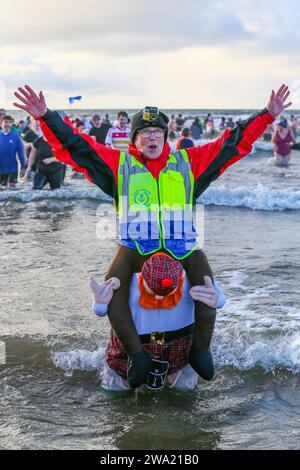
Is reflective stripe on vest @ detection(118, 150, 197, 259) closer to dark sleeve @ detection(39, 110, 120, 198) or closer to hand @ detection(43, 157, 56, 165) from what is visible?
dark sleeve @ detection(39, 110, 120, 198)

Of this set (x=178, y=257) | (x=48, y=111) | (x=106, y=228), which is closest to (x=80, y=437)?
(x=178, y=257)

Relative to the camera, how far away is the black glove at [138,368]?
4.29 m

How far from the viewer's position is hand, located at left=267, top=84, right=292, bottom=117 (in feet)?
15.1

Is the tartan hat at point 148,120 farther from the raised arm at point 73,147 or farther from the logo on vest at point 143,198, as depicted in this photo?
the logo on vest at point 143,198

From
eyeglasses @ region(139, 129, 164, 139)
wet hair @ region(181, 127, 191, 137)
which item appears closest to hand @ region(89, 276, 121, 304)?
eyeglasses @ region(139, 129, 164, 139)

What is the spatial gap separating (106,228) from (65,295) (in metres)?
4.18

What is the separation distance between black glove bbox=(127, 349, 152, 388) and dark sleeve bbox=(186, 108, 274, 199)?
3.77 feet

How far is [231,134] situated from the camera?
468 centimetres

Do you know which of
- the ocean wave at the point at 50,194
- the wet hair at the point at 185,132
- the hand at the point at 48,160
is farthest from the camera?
the wet hair at the point at 185,132

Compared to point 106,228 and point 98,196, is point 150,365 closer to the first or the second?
point 106,228

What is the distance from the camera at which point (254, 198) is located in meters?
13.6

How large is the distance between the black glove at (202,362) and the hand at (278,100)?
64.7 inches

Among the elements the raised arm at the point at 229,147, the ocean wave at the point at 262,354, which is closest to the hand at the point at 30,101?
the raised arm at the point at 229,147
